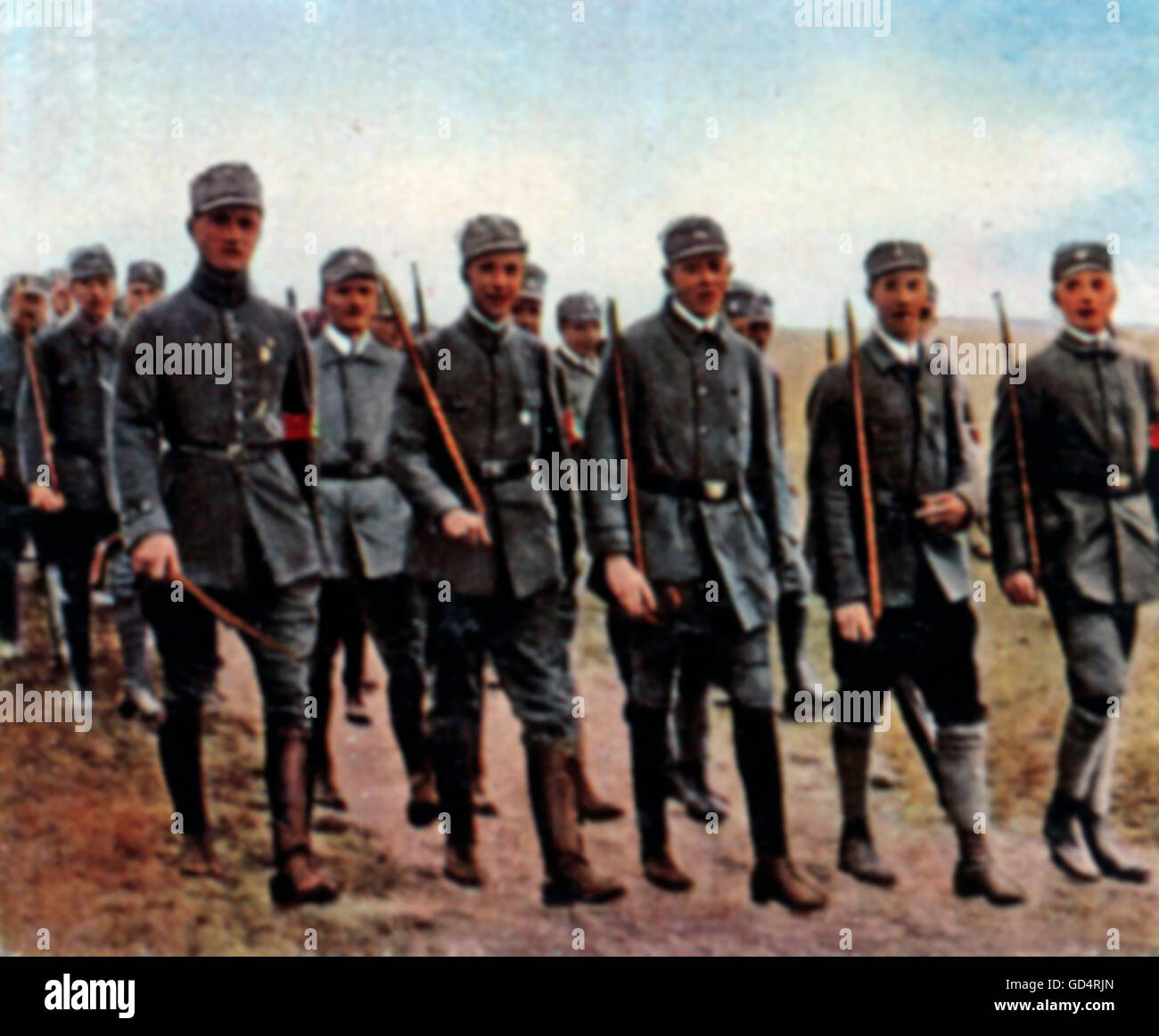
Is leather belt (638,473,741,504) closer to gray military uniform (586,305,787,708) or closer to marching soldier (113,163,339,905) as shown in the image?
gray military uniform (586,305,787,708)

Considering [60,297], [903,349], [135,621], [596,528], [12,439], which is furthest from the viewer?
[12,439]

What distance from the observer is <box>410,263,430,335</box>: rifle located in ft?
16.8

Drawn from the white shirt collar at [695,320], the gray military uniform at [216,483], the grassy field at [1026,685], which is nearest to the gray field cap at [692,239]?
the white shirt collar at [695,320]

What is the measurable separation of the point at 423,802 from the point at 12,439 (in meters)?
2.12

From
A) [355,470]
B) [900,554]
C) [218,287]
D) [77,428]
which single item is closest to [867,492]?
[900,554]

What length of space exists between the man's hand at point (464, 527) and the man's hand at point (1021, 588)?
183 centimetres

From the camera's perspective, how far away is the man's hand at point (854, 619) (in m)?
4.94

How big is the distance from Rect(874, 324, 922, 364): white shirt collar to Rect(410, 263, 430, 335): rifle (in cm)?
154

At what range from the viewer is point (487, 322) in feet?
16.1

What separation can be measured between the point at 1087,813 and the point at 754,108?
109 inches

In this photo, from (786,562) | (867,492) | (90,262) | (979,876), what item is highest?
(90,262)

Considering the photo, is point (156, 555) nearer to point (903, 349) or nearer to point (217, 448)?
point (217, 448)
